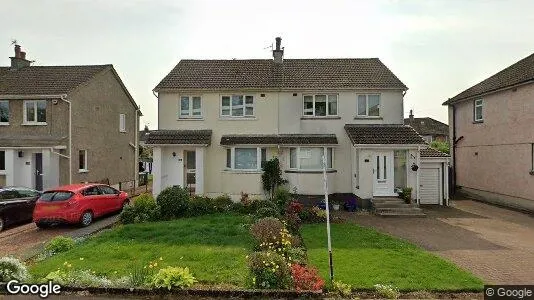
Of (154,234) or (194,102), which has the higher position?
(194,102)

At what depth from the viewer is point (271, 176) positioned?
65.0 feet

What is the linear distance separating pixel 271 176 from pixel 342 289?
12.1 m

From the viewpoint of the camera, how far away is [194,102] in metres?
21.3

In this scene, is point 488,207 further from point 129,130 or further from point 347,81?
point 129,130

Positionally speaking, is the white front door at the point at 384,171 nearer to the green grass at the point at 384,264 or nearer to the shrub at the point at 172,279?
the green grass at the point at 384,264

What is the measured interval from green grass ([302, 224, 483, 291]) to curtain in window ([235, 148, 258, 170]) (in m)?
7.79

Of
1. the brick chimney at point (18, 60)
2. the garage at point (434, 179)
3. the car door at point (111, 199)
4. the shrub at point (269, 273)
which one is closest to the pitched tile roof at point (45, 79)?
the brick chimney at point (18, 60)

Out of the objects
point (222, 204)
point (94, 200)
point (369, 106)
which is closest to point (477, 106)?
point (369, 106)

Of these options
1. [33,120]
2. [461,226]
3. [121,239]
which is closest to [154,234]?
[121,239]

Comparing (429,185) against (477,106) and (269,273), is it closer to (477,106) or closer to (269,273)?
(477,106)

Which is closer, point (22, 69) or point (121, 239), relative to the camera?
point (121, 239)

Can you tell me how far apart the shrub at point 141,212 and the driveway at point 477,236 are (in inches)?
330

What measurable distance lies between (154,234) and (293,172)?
8.94 m

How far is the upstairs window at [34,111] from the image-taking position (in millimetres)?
22547
